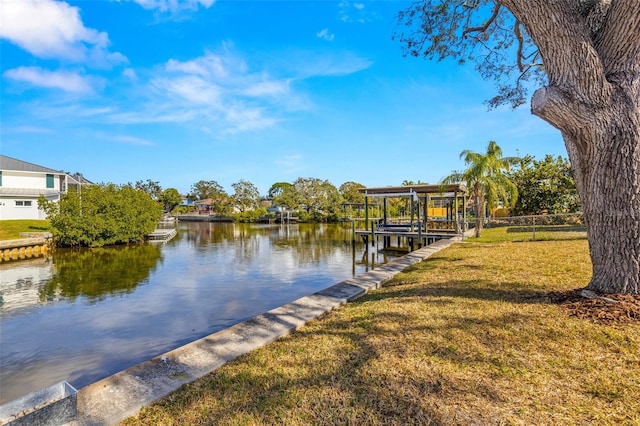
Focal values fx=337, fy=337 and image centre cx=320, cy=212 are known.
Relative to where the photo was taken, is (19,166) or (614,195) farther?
(19,166)

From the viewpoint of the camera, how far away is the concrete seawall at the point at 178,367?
2721 millimetres

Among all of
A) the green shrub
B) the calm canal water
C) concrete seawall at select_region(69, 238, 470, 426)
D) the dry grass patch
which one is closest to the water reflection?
the calm canal water

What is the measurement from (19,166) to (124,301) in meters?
26.7

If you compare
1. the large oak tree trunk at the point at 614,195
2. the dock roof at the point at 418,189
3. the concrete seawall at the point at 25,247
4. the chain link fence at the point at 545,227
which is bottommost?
the concrete seawall at the point at 25,247

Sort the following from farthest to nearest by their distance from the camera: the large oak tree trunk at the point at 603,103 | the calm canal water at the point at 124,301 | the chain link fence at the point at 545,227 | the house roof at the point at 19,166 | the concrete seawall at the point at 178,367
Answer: the house roof at the point at 19,166
the chain link fence at the point at 545,227
the calm canal water at the point at 124,301
the large oak tree trunk at the point at 603,103
the concrete seawall at the point at 178,367

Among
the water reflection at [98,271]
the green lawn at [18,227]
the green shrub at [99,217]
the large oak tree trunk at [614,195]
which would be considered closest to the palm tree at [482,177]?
the large oak tree trunk at [614,195]

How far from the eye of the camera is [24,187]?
89.0 feet

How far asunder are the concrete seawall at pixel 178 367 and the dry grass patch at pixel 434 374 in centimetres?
15

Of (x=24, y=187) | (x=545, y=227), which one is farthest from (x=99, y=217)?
(x=545, y=227)

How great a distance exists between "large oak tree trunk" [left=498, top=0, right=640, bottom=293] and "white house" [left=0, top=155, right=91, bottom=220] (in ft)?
109

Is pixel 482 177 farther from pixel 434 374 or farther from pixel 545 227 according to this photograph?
pixel 434 374

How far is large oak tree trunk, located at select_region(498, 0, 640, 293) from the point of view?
3768 mm

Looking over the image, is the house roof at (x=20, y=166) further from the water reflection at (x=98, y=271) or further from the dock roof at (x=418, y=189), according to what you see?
the dock roof at (x=418, y=189)

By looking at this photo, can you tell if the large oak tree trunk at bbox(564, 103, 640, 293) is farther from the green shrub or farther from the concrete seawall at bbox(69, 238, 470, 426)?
the green shrub
